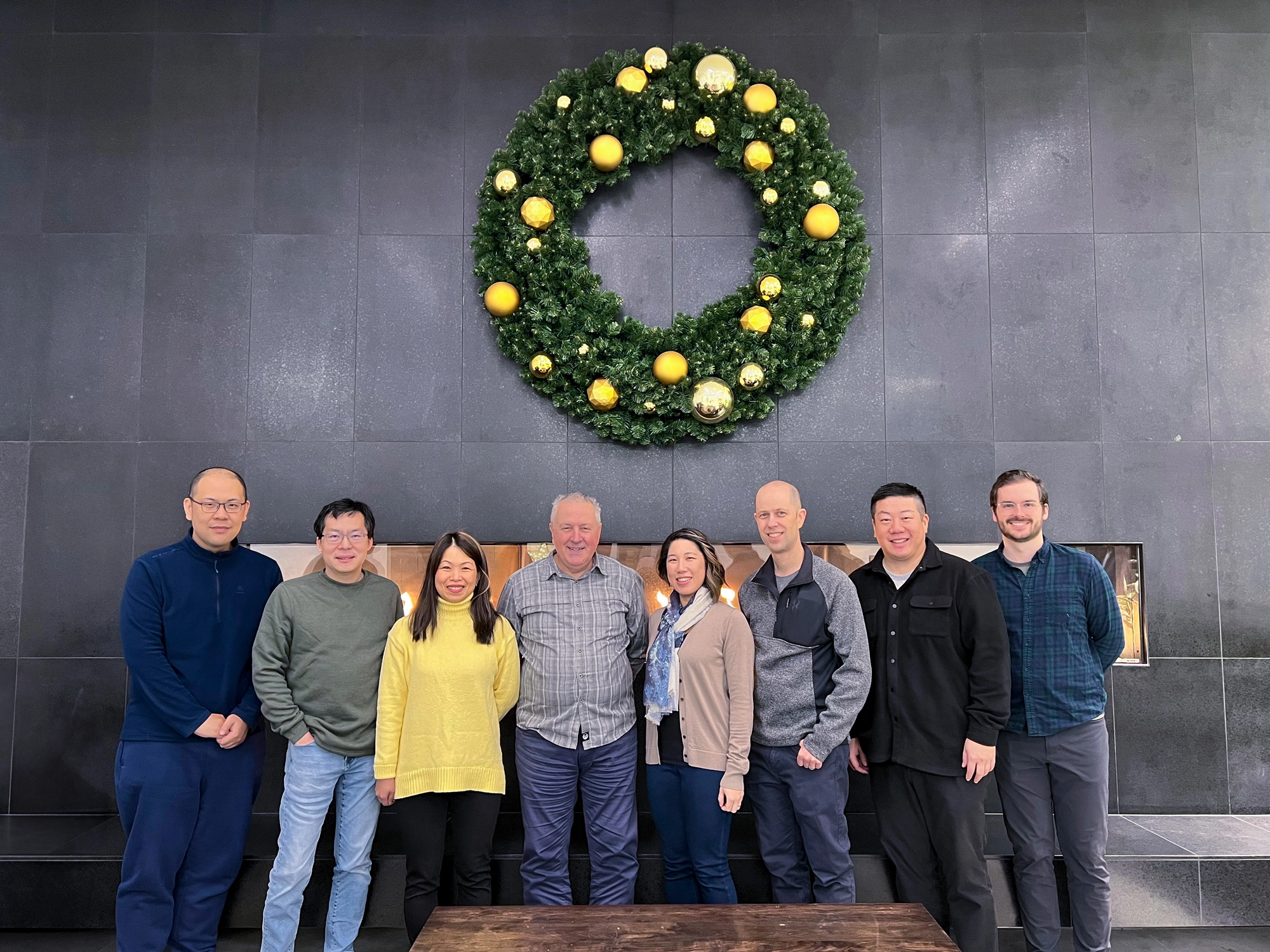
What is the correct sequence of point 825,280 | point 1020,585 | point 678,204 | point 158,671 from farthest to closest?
point 678,204
point 825,280
point 1020,585
point 158,671

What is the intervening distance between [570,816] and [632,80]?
3.09 meters

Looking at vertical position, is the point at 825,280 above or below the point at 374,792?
above

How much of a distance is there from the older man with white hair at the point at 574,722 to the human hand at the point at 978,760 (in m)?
1.06

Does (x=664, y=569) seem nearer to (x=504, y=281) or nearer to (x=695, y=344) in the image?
(x=695, y=344)

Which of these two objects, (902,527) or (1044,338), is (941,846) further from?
(1044,338)

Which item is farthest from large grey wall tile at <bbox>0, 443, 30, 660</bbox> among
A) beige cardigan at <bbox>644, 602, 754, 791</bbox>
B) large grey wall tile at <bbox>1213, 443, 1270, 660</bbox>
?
large grey wall tile at <bbox>1213, 443, 1270, 660</bbox>

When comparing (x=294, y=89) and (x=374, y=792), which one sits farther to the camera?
(x=294, y=89)

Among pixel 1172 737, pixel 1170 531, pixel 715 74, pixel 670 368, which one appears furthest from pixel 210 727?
pixel 1170 531

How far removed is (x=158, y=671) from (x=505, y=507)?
163 centimetres

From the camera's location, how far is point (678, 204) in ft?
13.6

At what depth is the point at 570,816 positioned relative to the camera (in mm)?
2900

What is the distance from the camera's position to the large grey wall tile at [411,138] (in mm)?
4129

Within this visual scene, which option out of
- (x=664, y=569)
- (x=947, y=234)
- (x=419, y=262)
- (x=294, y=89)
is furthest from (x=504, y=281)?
(x=947, y=234)

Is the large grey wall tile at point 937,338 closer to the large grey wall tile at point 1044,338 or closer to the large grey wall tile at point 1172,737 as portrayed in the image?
the large grey wall tile at point 1044,338
